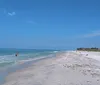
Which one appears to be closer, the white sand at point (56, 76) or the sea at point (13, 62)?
the white sand at point (56, 76)

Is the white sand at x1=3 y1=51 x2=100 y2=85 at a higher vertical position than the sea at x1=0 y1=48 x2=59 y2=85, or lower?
lower

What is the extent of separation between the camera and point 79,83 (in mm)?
12039

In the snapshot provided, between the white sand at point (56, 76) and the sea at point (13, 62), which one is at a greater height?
the sea at point (13, 62)

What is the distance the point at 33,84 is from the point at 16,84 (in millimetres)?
1082

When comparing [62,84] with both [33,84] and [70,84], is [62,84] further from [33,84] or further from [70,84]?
[33,84]

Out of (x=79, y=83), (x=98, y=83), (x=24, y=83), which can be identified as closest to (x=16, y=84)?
(x=24, y=83)

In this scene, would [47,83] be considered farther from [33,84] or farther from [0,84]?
[0,84]

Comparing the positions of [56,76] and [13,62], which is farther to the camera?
[13,62]

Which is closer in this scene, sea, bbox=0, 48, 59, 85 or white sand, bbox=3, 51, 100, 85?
white sand, bbox=3, 51, 100, 85

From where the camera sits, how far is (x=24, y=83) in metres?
12.4

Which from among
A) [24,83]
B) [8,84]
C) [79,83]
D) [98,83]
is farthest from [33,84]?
[98,83]

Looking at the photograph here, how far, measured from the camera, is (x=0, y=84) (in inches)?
488

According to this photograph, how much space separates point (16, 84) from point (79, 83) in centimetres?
394

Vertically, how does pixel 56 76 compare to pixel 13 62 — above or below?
below
